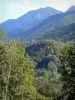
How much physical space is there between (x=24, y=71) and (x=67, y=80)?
20.9 feet

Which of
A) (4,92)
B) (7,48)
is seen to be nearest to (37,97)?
(4,92)

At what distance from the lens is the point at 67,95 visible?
28094 millimetres

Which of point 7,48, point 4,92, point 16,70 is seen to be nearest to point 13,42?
point 7,48

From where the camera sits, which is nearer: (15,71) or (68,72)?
(68,72)

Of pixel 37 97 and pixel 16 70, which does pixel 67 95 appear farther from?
pixel 37 97

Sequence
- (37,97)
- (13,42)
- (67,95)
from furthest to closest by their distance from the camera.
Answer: (37,97) → (13,42) → (67,95)

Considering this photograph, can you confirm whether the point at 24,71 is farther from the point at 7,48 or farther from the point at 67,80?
the point at 67,80

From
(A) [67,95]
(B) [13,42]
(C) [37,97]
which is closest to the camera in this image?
(A) [67,95]

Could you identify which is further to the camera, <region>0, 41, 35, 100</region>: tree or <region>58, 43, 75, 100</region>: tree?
<region>0, 41, 35, 100</region>: tree

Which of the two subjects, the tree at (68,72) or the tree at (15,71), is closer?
the tree at (68,72)

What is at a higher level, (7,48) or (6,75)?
(7,48)

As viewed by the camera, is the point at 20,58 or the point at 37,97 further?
the point at 37,97

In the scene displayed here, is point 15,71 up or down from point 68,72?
up

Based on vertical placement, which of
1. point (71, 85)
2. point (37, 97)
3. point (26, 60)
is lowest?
point (37, 97)
